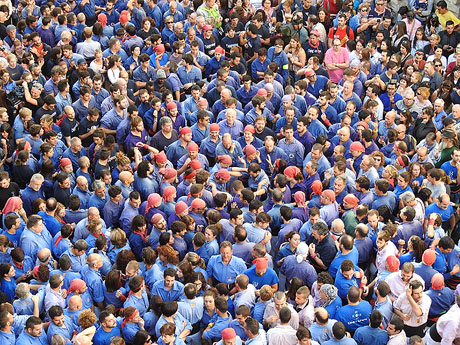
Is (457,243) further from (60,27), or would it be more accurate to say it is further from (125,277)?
(60,27)

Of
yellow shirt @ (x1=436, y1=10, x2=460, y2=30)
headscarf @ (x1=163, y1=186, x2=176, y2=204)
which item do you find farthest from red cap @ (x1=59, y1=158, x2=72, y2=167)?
yellow shirt @ (x1=436, y1=10, x2=460, y2=30)

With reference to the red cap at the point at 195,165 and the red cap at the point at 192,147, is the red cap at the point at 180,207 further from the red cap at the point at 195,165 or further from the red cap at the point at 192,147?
the red cap at the point at 192,147

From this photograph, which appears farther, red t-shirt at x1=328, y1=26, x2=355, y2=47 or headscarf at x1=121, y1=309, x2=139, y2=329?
red t-shirt at x1=328, y1=26, x2=355, y2=47

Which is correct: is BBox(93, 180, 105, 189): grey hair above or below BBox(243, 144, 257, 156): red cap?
below

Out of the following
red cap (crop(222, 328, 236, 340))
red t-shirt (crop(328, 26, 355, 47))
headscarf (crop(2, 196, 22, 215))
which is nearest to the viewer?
red cap (crop(222, 328, 236, 340))

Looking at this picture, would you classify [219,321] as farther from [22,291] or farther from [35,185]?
[35,185]

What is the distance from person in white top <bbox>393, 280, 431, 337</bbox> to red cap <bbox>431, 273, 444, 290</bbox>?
0.29 m

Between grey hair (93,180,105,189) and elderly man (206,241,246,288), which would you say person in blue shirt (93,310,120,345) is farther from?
grey hair (93,180,105,189)

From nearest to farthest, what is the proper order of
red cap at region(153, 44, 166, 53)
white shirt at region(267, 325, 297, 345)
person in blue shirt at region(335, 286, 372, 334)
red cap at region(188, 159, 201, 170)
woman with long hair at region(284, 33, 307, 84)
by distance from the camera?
white shirt at region(267, 325, 297, 345) < person in blue shirt at region(335, 286, 372, 334) < red cap at region(188, 159, 201, 170) < red cap at region(153, 44, 166, 53) < woman with long hair at region(284, 33, 307, 84)

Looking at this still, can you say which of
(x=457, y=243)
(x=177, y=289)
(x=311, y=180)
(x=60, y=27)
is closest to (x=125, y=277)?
(x=177, y=289)

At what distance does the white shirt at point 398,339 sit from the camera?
348 inches

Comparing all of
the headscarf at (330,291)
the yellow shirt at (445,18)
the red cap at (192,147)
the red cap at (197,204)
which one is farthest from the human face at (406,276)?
the yellow shirt at (445,18)

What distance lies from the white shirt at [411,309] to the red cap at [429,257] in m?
0.64

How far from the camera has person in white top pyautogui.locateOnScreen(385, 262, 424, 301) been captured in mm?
9523
